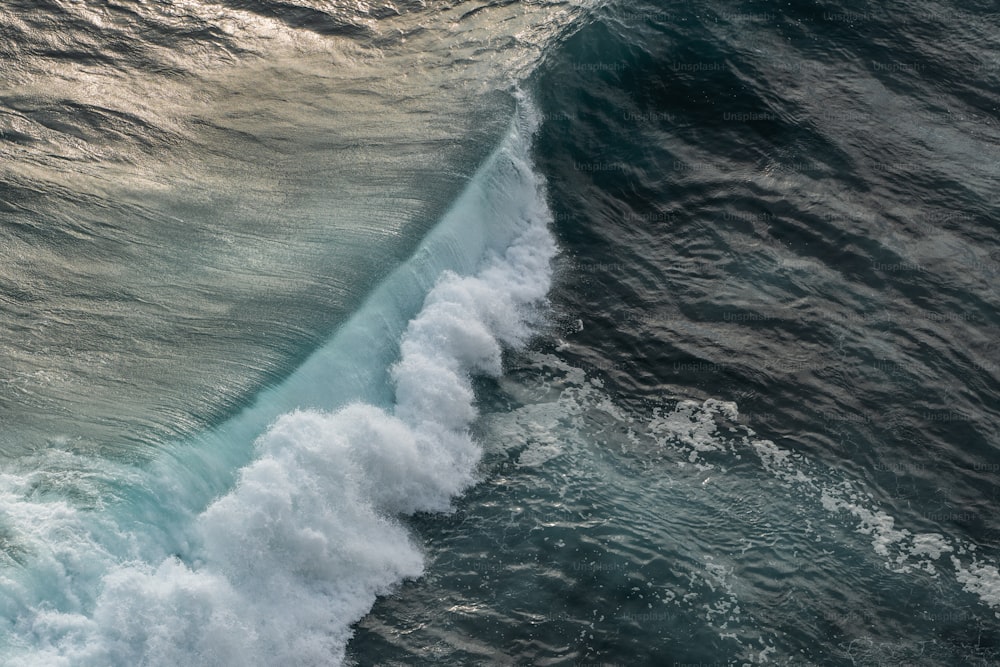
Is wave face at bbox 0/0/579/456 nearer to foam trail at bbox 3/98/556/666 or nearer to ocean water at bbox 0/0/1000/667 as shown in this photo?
ocean water at bbox 0/0/1000/667

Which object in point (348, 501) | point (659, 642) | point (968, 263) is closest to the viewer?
point (659, 642)

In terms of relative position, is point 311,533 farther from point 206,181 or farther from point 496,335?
point 206,181

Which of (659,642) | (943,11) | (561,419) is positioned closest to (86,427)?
(561,419)

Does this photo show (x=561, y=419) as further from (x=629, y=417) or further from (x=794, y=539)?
(x=794, y=539)

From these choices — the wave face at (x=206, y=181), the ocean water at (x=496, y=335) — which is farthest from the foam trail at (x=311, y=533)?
the wave face at (x=206, y=181)

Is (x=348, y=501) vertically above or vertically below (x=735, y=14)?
below

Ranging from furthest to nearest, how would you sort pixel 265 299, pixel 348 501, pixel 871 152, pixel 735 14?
pixel 735 14 → pixel 871 152 → pixel 265 299 → pixel 348 501
